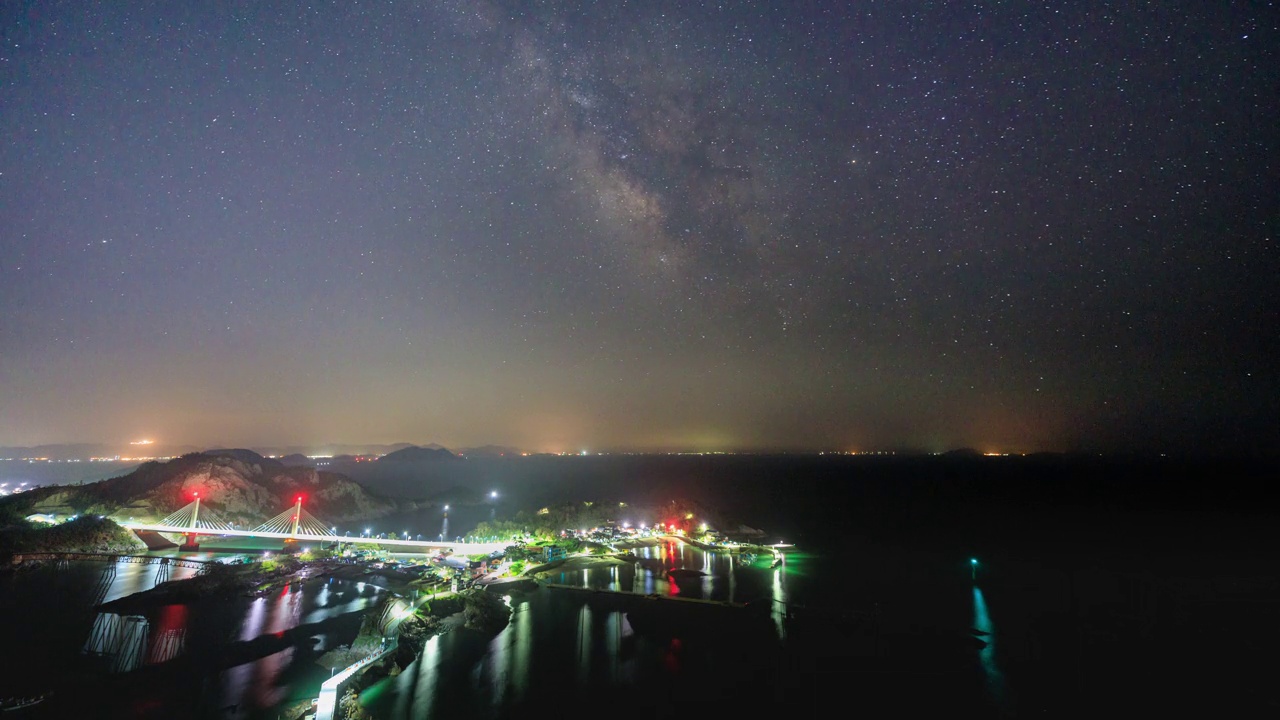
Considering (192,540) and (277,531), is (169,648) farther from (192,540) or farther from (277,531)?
(277,531)

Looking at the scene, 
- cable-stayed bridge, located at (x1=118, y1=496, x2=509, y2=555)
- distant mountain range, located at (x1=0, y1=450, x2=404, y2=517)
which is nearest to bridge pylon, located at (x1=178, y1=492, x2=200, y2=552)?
cable-stayed bridge, located at (x1=118, y1=496, x2=509, y2=555)

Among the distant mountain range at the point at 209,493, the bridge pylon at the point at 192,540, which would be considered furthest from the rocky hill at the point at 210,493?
the bridge pylon at the point at 192,540

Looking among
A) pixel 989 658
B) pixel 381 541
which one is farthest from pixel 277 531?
pixel 989 658

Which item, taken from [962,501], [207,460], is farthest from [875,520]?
[207,460]

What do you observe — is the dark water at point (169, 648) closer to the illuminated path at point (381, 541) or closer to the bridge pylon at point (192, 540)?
the bridge pylon at point (192, 540)

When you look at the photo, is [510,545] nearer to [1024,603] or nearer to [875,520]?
[1024,603]
